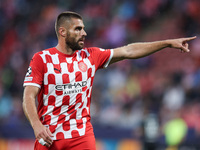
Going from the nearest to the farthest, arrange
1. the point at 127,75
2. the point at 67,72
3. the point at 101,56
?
the point at 67,72 → the point at 101,56 → the point at 127,75

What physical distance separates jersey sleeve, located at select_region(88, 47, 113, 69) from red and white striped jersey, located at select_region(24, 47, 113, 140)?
285mm

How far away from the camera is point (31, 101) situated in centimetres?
411

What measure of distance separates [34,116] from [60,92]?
411mm

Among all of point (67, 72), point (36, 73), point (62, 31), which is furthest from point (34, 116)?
point (62, 31)

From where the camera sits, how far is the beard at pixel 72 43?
446 cm

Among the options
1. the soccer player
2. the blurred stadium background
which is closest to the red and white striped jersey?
the soccer player

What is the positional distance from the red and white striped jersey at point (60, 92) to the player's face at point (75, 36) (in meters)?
0.15

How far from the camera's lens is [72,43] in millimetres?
4473

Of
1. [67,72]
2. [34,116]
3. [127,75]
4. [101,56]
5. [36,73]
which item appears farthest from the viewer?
[127,75]

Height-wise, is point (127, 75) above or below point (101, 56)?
above

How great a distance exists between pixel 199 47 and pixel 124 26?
9.11 ft

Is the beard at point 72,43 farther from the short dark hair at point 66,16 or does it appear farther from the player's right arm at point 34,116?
the player's right arm at point 34,116

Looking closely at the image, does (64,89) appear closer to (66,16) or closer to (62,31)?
(62,31)

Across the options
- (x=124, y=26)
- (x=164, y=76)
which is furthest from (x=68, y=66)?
(x=124, y=26)
